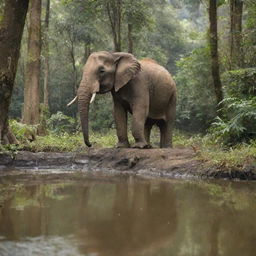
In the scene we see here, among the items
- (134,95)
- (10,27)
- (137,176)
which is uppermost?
(10,27)

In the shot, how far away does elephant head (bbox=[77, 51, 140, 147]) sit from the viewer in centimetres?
1035

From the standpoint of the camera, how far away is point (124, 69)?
1099 centimetres

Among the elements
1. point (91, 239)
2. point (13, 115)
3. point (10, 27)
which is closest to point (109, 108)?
Result: point (13, 115)

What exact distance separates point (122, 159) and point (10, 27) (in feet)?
16.2

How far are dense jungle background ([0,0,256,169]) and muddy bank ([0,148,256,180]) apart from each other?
2.43ft

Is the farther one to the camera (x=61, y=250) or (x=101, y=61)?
(x=101, y=61)

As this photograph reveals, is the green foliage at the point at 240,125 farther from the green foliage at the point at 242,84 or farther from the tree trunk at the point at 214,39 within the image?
the tree trunk at the point at 214,39

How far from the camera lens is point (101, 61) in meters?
10.8

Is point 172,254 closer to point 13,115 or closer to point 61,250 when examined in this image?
point 61,250

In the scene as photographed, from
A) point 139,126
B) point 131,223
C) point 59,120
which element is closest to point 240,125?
point 139,126

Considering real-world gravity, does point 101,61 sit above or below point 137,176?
above

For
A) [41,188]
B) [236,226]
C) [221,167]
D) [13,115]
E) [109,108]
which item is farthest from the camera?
[13,115]

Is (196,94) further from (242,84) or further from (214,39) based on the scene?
(214,39)

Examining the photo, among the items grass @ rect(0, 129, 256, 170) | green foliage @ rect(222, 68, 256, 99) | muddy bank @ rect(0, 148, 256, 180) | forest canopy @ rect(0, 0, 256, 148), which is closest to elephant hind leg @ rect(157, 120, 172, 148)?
grass @ rect(0, 129, 256, 170)
